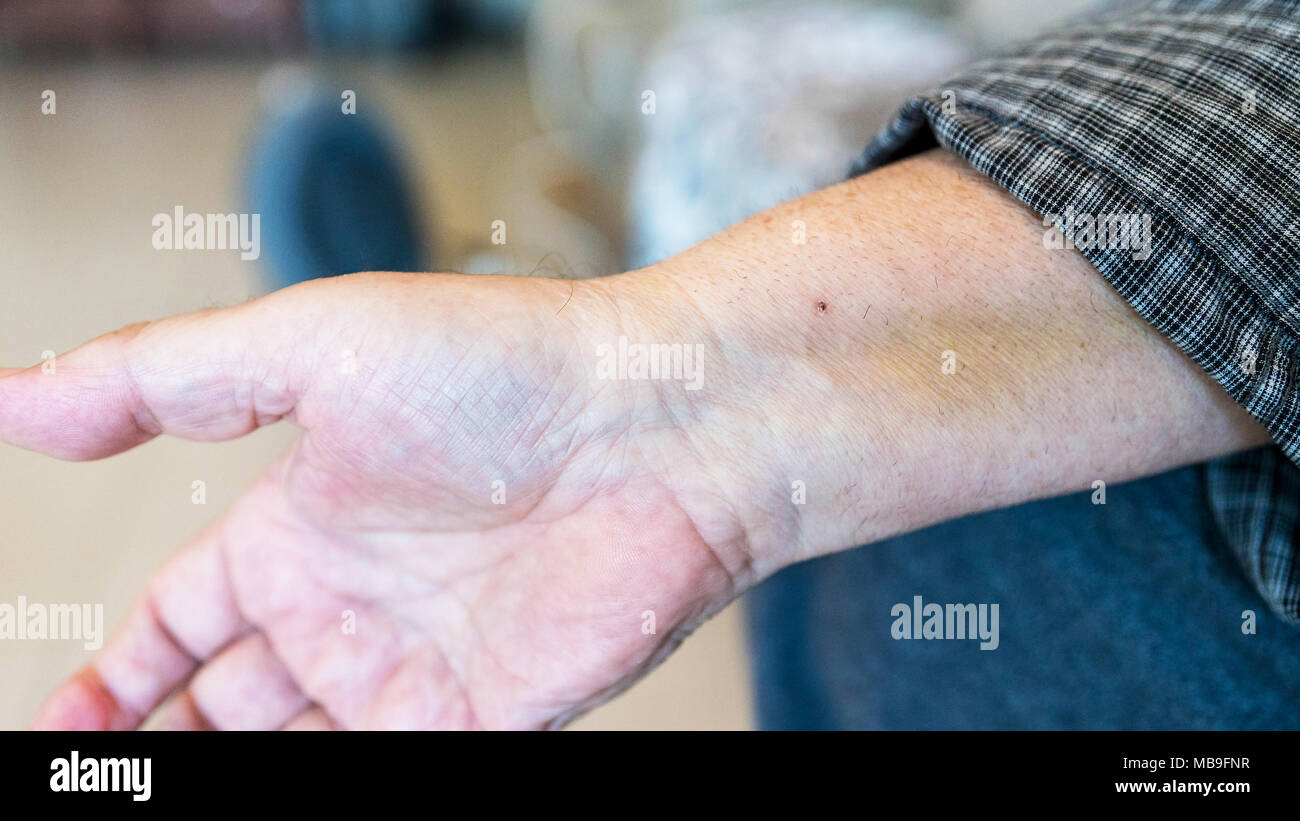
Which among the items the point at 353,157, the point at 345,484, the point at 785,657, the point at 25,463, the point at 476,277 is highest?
the point at 353,157

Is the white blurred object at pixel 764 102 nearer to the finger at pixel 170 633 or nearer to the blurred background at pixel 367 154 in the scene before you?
the blurred background at pixel 367 154

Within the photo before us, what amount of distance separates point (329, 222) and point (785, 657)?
0.88 m

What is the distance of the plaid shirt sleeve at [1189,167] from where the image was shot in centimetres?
46

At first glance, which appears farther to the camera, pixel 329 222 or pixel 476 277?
pixel 329 222

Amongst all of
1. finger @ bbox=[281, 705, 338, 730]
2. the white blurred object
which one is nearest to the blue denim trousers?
the white blurred object

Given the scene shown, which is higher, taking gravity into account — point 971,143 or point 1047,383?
point 971,143

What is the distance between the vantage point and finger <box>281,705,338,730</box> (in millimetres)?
641

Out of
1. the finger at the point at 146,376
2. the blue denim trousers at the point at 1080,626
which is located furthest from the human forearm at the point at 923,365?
the finger at the point at 146,376

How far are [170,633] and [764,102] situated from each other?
2.54 feet

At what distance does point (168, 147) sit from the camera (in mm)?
2305
